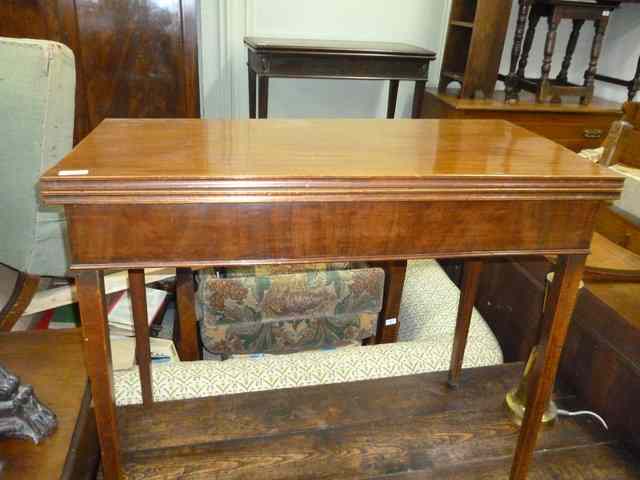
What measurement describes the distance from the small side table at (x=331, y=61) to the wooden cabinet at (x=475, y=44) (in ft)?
1.06

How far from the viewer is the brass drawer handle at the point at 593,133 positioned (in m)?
2.56

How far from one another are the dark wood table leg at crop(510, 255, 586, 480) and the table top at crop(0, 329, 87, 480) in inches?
30.4

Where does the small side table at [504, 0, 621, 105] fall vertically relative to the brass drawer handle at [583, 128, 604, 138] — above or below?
above

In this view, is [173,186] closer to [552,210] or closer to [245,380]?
[552,210]

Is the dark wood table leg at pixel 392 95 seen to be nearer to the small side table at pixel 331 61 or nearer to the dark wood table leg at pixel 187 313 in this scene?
the small side table at pixel 331 61

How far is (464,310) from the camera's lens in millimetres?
1133

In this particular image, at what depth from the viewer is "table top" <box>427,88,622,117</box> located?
238cm

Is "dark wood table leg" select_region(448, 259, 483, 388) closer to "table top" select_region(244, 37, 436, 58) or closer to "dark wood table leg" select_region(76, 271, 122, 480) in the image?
"dark wood table leg" select_region(76, 271, 122, 480)

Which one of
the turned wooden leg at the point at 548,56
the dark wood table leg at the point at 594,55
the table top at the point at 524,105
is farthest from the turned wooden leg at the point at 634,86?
the turned wooden leg at the point at 548,56

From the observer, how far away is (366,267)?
4.95 ft

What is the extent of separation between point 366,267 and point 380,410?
48 cm

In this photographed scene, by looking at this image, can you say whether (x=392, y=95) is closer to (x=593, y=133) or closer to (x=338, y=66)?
(x=338, y=66)

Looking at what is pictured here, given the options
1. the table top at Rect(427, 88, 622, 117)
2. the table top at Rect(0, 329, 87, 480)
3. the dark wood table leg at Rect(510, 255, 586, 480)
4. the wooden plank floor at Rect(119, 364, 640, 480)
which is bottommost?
the wooden plank floor at Rect(119, 364, 640, 480)

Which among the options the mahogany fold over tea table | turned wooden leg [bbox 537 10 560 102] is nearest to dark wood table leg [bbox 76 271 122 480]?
the mahogany fold over tea table
